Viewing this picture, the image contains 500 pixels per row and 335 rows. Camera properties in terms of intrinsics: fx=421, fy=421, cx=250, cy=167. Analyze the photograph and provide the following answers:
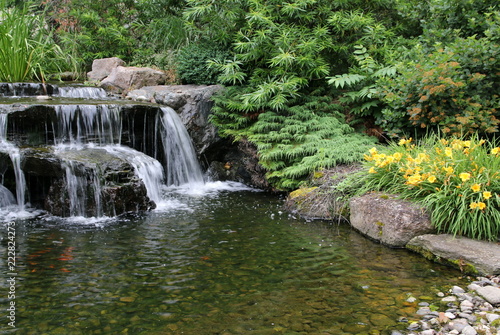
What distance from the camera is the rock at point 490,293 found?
3.85 meters

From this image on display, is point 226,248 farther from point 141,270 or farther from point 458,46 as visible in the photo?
point 458,46

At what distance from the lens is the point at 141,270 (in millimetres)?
4648

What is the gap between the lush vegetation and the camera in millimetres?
6742

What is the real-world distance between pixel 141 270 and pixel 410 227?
3333 millimetres

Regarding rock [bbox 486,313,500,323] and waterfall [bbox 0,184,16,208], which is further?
waterfall [bbox 0,184,16,208]

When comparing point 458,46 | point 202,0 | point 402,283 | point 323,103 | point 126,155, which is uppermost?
point 202,0

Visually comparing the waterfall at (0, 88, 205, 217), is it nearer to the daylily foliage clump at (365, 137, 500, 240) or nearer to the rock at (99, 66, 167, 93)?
the rock at (99, 66, 167, 93)

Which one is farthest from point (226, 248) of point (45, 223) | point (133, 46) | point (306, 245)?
point (133, 46)

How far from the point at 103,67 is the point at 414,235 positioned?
32.6 feet

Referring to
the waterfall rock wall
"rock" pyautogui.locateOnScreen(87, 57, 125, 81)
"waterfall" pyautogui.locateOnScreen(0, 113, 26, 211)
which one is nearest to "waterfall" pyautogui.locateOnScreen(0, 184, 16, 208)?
"waterfall" pyautogui.locateOnScreen(0, 113, 26, 211)

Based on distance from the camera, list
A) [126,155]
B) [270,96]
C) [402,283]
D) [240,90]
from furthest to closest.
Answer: [240,90]
[270,96]
[126,155]
[402,283]

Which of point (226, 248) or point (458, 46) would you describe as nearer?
point (226, 248)

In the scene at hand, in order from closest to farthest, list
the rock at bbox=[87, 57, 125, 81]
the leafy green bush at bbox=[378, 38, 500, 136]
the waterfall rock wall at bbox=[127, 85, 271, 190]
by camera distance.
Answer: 1. the leafy green bush at bbox=[378, 38, 500, 136]
2. the waterfall rock wall at bbox=[127, 85, 271, 190]
3. the rock at bbox=[87, 57, 125, 81]

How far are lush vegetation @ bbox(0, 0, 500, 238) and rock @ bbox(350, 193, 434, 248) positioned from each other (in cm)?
20
